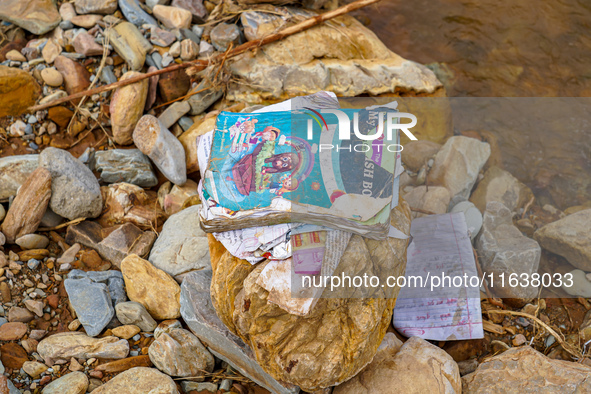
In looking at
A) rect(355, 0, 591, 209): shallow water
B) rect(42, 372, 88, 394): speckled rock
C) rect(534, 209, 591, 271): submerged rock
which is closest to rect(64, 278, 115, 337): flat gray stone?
rect(42, 372, 88, 394): speckled rock

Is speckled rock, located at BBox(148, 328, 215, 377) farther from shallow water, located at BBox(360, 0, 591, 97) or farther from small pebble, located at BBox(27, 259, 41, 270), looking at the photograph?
shallow water, located at BBox(360, 0, 591, 97)

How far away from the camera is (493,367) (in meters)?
2.05

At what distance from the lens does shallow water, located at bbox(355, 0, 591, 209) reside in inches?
137

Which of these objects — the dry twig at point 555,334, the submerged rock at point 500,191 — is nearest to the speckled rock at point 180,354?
the dry twig at point 555,334

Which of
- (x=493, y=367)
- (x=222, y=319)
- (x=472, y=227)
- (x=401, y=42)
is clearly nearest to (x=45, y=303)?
(x=222, y=319)

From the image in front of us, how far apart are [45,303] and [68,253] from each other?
325mm

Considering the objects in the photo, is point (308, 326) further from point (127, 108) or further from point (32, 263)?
point (127, 108)

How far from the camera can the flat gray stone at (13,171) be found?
2496 millimetres

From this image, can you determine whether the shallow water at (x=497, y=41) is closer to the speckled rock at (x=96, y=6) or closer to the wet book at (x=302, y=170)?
the wet book at (x=302, y=170)

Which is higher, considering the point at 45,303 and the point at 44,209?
the point at 44,209

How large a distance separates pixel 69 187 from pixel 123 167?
383 millimetres

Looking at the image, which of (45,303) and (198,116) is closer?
(45,303)

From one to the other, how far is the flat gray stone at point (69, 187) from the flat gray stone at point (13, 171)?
0.46 feet

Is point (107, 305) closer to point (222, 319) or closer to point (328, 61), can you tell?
point (222, 319)
